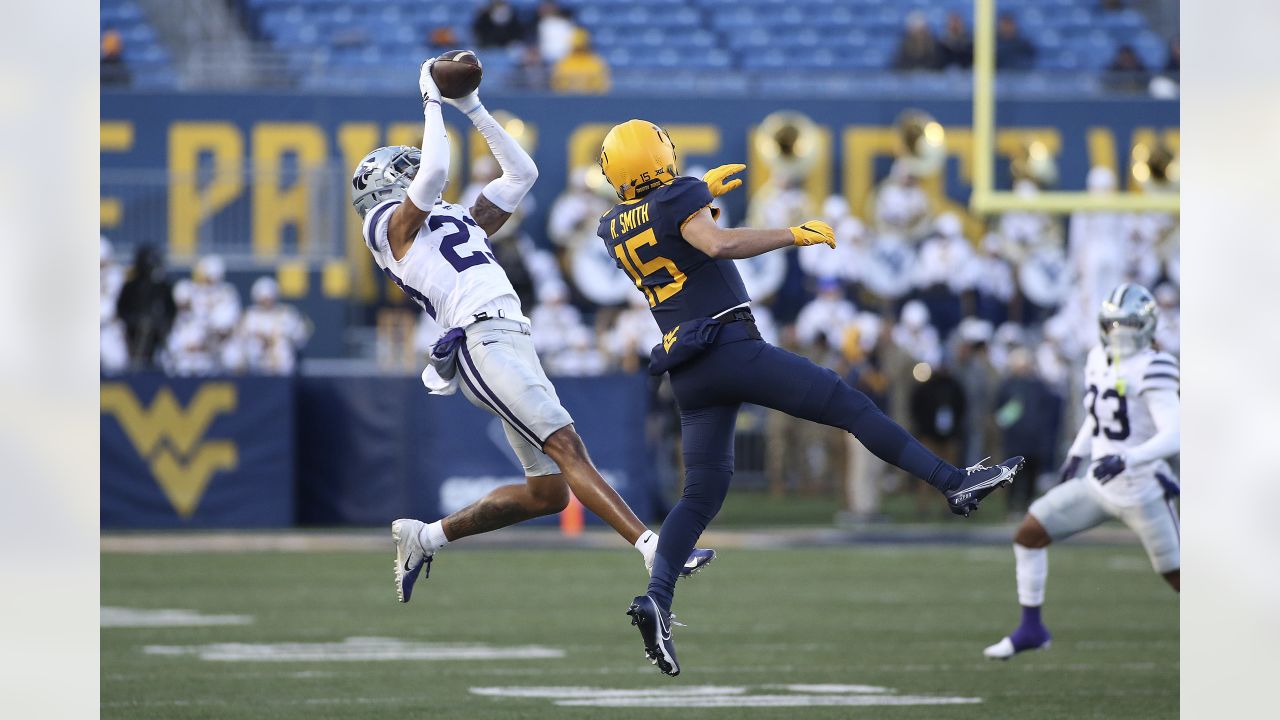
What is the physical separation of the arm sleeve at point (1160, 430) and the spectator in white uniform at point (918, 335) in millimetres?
10424

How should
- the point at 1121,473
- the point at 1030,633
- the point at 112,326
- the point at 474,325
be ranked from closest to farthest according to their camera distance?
the point at 474,325 < the point at 1121,473 < the point at 1030,633 < the point at 112,326

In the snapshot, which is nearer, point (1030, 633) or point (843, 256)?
point (1030, 633)

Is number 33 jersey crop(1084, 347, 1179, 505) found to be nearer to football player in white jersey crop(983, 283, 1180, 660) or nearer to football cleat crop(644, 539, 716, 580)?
football player in white jersey crop(983, 283, 1180, 660)

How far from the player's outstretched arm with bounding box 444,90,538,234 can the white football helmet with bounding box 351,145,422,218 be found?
0.30 m

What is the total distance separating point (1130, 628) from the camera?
34.0 ft

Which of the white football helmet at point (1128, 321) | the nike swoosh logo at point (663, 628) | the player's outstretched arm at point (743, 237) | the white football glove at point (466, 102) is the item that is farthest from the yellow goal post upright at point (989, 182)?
the nike swoosh logo at point (663, 628)

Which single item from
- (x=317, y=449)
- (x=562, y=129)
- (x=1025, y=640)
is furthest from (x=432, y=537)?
(x=562, y=129)

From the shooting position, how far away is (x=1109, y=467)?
27.3ft

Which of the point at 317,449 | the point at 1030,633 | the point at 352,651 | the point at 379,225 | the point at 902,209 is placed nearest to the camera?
the point at 379,225

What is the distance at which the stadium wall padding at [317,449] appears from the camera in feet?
52.2

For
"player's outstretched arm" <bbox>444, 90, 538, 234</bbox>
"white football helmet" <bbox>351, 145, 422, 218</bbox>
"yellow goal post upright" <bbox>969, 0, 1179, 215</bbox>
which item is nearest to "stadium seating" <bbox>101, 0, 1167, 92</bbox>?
"yellow goal post upright" <bbox>969, 0, 1179, 215</bbox>

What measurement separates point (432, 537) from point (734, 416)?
126 centimetres

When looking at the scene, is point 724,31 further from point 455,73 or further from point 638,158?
point 638,158
